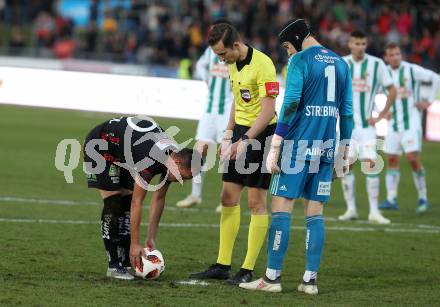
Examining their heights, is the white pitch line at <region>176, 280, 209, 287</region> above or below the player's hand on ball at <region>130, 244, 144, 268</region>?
below

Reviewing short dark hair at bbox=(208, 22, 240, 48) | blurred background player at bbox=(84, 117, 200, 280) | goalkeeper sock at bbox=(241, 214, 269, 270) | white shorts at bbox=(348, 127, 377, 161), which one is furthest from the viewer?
white shorts at bbox=(348, 127, 377, 161)

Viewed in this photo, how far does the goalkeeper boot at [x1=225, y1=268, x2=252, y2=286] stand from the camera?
8.32 m

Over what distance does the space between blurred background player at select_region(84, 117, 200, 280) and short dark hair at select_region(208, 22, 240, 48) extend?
0.85m

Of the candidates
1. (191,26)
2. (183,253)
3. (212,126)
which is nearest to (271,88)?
(183,253)

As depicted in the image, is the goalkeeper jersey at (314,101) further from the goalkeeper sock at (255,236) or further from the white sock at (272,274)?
the white sock at (272,274)

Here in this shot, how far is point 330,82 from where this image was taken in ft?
26.0

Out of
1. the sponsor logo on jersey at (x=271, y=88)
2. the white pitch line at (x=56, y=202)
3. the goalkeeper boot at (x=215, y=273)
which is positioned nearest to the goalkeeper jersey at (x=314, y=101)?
the sponsor logo on jersey at (x=271, y=88)

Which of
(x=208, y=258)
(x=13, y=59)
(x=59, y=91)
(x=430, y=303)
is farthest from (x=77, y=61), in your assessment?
(x=430, y=303)

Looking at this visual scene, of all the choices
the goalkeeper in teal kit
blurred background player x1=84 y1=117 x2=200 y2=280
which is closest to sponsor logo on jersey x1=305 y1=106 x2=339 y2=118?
the goalkeeper in teal kit

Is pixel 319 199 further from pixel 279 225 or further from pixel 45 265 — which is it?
pixel 45 265

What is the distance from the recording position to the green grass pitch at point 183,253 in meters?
7.61

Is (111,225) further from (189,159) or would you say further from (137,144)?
(189,159)

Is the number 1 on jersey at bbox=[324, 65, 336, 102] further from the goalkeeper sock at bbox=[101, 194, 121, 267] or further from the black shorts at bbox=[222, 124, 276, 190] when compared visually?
the goalkeeper sock at bbox=[101, 194, 121, 267]

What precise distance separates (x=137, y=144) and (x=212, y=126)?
541 cm
